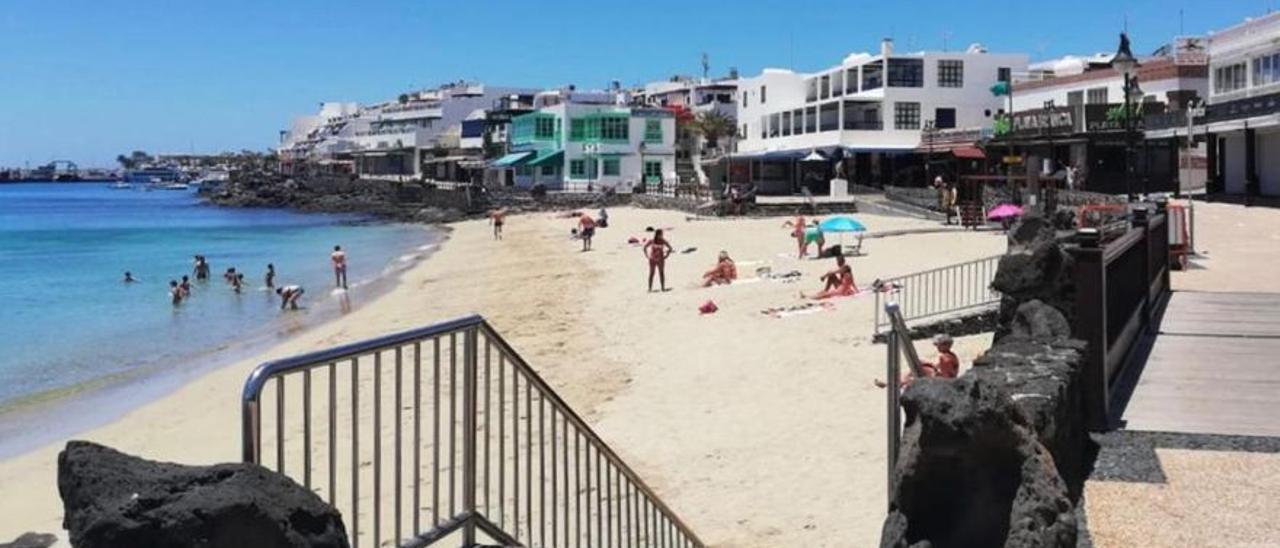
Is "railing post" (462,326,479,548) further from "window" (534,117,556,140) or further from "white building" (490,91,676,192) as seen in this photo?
"window" (534,117,556,140)

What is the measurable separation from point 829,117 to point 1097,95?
17700 millimetres

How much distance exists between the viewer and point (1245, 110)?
37.0 metres

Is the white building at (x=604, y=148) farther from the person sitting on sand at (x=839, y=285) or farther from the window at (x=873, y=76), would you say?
the person sitting on sand at (x=839, y=285)

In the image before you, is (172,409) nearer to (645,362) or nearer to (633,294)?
(645,362)

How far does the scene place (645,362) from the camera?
1744 centimetres

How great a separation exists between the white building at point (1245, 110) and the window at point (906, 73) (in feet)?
63.1

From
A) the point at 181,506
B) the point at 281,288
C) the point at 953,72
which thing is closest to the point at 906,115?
the point at 953,72

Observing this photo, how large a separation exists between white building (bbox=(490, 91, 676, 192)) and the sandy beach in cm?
4701

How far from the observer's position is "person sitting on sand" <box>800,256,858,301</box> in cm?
2078

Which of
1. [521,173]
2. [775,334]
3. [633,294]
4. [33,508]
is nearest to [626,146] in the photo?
[521,173]

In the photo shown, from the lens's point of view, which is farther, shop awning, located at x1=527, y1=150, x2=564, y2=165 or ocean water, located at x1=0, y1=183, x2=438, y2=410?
shop awning, located at x1=527, y1=150, x2=564, y2=165

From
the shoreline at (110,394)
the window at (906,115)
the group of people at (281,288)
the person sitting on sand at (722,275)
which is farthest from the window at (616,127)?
the person sitting on sand at (722,275)

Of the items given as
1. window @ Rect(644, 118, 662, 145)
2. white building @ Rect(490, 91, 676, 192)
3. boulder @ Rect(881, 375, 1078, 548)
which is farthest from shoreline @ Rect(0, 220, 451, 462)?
window @ Rect(644, 118, 662, 145)

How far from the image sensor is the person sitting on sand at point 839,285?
20781 millimetres
